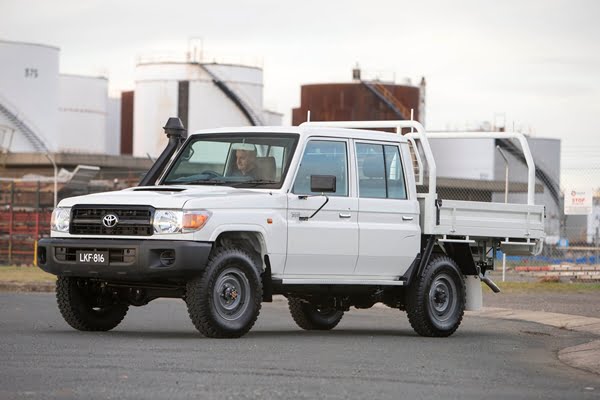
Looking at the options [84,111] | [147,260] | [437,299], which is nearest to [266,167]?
[147,260]

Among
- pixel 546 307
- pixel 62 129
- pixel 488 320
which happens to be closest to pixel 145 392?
pixel 488 320

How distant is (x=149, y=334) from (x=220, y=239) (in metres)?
1.42

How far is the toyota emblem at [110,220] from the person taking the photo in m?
14.4

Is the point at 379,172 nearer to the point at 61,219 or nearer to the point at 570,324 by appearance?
the point at 61,219

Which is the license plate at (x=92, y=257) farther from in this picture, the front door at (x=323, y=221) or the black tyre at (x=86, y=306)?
the front door at (x=323, y=221)

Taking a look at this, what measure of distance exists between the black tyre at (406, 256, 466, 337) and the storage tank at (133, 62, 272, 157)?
2304 inches

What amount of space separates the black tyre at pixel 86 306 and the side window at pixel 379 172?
3.02 metres

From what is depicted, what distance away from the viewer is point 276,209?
14.9m

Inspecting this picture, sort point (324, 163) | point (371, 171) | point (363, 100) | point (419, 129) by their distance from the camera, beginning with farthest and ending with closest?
point (363, 100)
point (419, 129)
point (371, 171)
point (324, 163)

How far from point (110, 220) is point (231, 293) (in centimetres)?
142

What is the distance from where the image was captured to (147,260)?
1398cm

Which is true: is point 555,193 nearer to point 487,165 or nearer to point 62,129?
point 487,165

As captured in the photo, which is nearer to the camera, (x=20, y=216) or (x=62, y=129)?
(x=20, y=216)

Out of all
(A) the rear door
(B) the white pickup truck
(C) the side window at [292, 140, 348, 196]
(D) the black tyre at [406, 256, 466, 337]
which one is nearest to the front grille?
(B) the white pickup truck
